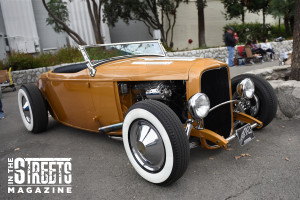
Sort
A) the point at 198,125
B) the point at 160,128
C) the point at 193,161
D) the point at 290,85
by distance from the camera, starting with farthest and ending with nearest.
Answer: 1. the point at 290,85
2. the point at 193,161
3. the point at 198,125
4. the point at 160,128

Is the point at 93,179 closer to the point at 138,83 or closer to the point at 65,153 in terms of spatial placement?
the point at 65,153

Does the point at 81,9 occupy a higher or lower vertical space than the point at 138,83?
higher

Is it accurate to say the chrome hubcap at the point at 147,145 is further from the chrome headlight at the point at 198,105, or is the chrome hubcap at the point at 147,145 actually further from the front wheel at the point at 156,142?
the chrome headlight at the point at 198,105

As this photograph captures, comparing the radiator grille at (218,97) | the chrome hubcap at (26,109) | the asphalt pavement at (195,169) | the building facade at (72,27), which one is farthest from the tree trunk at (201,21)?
the radiator grille at (218,97)

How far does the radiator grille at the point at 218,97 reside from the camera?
2.60 m

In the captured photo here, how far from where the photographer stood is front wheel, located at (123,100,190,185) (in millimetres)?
2070

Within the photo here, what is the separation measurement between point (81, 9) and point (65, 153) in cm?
1255

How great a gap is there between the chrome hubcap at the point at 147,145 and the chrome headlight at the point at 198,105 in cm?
38

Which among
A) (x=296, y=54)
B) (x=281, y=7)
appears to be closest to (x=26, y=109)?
(x=296, y=54)

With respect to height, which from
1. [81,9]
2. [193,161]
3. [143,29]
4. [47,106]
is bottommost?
[193,161]

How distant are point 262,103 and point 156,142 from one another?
1746 mm

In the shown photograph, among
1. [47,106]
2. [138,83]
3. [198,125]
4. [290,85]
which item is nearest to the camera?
[198,125]

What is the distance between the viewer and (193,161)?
2738 millimetres

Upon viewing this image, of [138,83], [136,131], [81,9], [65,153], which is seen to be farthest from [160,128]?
[81,9]
